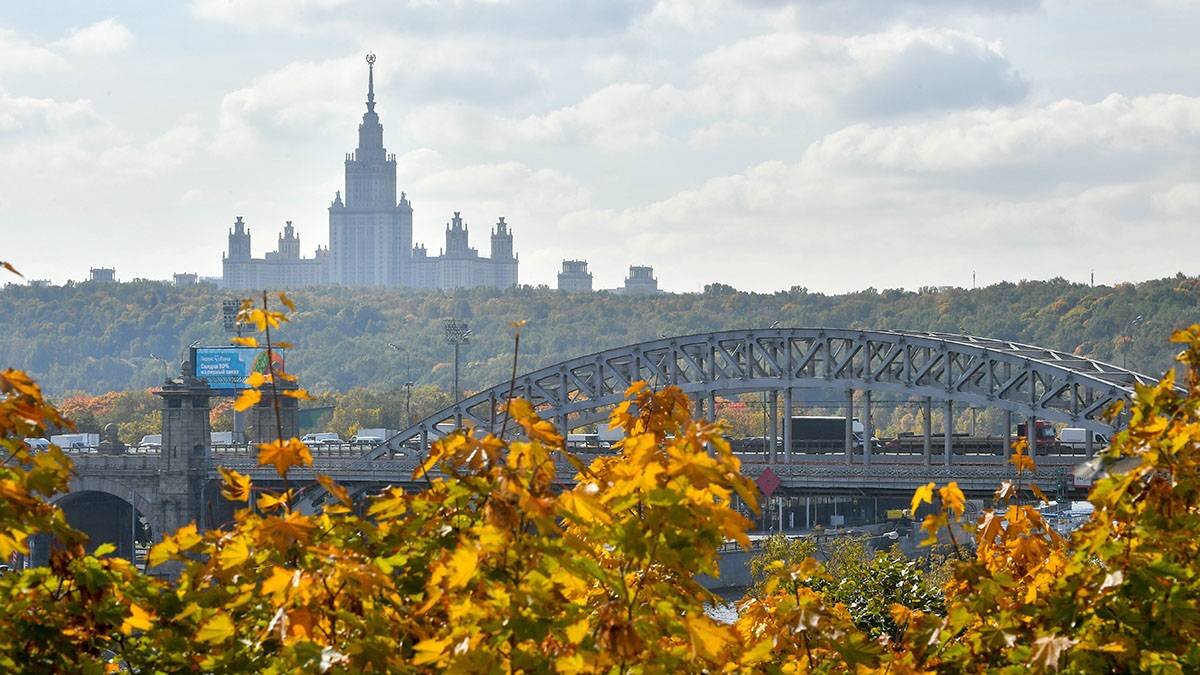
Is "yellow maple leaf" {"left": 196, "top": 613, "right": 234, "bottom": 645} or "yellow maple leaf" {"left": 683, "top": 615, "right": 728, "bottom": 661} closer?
"yellow maple leaf" {"left": 683, "top": 615, "right": 728, "bottom": 661}

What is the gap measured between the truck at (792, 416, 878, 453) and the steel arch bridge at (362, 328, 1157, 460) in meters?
10.5

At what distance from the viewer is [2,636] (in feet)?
40.2

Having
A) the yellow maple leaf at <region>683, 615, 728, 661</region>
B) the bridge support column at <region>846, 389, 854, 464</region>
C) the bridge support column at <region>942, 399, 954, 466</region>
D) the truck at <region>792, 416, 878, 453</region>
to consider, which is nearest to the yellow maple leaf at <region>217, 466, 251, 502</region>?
the yellow maple leaf at <region>683, 615, 728, 661</region>

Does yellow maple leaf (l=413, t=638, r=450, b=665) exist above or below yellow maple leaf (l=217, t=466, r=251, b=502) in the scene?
below

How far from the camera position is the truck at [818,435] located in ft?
367

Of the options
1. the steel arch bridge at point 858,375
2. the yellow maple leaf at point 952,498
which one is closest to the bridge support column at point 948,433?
the steel arch bridge at point 858,375

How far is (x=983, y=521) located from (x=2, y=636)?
7430 millimetres

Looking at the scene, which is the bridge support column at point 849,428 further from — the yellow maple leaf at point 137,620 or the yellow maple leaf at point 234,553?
the yellow maple leaf at point 234,553

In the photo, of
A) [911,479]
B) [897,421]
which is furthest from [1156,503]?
[897,421]

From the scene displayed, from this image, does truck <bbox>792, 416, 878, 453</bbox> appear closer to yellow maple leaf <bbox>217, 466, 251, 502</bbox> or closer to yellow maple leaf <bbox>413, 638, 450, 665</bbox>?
yellow maple leaf <bbox>217, 466, 251, 502</bbox>

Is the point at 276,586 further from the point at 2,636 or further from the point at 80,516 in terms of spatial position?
the point at 80,516

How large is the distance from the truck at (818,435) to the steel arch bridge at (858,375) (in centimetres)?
1052

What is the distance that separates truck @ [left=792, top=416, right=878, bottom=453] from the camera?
111750 mm

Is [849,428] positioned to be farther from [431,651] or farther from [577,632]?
[431,651]
